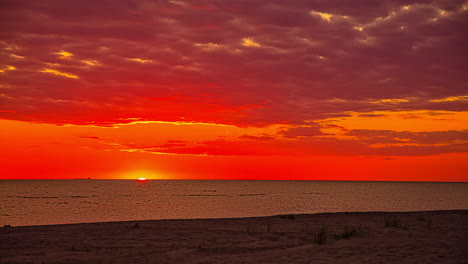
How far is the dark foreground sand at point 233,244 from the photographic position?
1645 cm

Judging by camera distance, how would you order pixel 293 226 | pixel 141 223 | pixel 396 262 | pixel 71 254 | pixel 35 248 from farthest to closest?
pixel 141 223 < pixel 293 226 < pixel 35 248 < pixel 71 254 < pixel 396 262

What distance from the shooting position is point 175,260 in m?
17.0

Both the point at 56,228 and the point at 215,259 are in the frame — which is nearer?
the point at 215,259

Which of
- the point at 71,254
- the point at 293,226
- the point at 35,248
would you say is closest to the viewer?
the point at 71,254

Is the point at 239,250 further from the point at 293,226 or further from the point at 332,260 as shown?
the point at 293,226

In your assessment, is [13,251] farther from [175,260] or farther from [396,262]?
[396,262]

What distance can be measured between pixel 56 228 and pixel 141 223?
5.20m

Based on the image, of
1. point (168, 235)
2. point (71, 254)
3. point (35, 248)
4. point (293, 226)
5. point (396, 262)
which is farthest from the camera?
point (293, 226)

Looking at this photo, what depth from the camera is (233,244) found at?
20328mm

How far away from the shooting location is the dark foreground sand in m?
16.5

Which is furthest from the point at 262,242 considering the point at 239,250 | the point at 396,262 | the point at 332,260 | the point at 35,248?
the point at 35,248

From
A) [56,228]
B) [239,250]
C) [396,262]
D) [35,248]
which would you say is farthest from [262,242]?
[56,228]

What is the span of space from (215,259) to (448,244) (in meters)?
9.44

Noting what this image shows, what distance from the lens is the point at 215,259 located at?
664 inches
